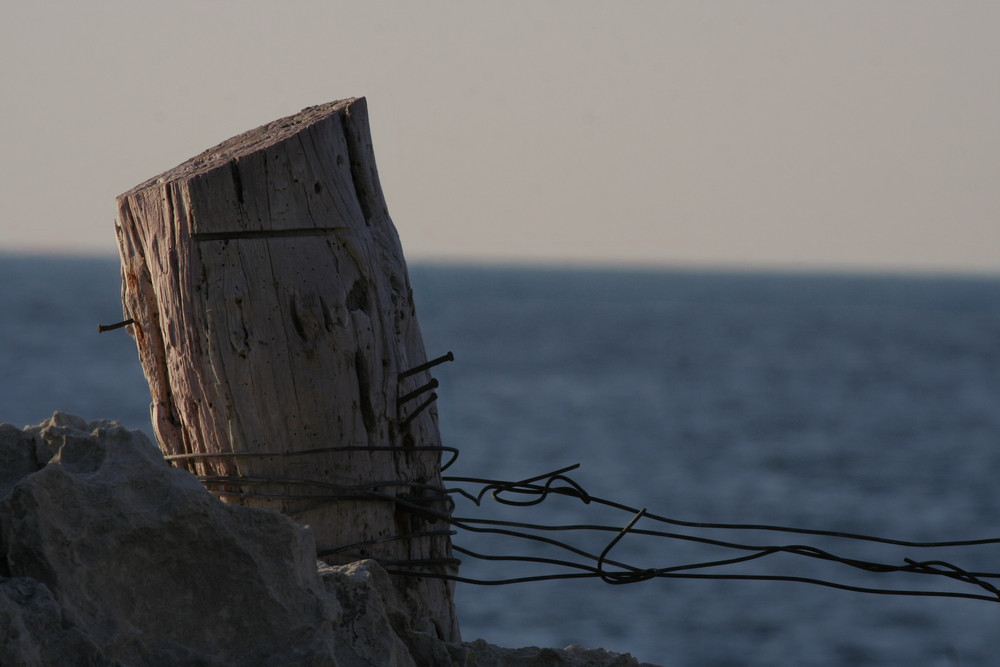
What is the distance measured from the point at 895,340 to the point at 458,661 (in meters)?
57.1

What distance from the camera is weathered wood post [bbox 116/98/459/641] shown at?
2662 mm

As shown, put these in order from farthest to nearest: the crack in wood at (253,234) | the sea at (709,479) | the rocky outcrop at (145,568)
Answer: the sea at (709,479) → the crack in wood at (253,234) → the rocky outcrop at (145,568)

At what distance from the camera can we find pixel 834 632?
11.5 meters

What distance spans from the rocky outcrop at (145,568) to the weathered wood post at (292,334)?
39 centimetres

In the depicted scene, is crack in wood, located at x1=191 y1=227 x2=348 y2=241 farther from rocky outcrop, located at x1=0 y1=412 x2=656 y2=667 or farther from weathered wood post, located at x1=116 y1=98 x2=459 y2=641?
rocky outcrop, located at x1=0 y1=412 x2=656 y2=667

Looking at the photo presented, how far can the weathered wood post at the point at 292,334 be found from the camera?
2.66 m

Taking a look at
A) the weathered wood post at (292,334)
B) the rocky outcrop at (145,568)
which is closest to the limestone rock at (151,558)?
the rocky outcrop at (145,568)

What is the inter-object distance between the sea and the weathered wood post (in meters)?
0.33

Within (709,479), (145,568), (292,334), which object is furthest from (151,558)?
→ (709,479)

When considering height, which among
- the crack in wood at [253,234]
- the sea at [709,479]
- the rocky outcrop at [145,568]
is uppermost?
the crack in wood at [253,234]

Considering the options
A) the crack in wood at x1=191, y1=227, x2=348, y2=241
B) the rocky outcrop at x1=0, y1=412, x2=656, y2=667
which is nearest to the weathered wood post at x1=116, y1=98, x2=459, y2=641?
the crack in wood at x1=191, y1=227, x2=348, y2=241

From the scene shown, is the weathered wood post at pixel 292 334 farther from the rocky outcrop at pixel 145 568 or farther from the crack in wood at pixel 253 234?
the rocky outcrop at pixel 145 568

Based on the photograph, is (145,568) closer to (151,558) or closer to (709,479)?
(151,558)

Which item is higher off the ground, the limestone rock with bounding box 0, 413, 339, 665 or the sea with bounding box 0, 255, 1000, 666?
the limestone rock with bounding box 0, 413, 339, 665
